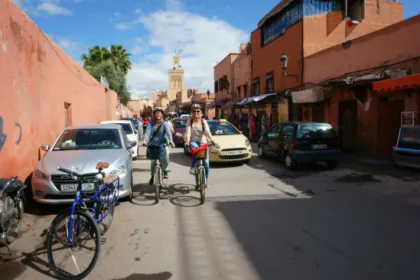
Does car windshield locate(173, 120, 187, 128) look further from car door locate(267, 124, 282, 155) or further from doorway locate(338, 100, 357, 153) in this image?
doorway locate(338, 100, 357, 153)

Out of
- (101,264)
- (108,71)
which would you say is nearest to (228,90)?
(108,71)

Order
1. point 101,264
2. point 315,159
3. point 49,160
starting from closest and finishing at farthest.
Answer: point 101,264 → point 49,160 → point 315,159

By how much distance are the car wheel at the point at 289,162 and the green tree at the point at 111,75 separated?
2492cm

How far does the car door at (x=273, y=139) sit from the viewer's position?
10.9 m

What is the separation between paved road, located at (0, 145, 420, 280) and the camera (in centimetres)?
349

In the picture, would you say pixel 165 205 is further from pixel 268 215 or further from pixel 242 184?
pixel 242 184

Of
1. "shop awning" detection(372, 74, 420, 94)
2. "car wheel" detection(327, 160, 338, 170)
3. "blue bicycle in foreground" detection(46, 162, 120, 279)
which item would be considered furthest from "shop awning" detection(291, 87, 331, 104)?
"blue bicycle in foreground" detection(46, 162, 120, 279)

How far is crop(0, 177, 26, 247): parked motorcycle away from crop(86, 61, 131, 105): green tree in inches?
1087

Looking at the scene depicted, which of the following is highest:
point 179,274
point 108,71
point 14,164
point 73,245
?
point 108,71

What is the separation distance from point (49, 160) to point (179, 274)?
3.61 metres

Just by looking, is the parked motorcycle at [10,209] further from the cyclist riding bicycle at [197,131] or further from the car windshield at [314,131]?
the car windshield at [314,131]

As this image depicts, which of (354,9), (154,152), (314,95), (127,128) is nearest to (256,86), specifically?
(354,9)

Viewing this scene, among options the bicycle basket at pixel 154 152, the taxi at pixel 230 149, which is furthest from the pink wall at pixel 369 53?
the bicycle basket at pixel 154 152

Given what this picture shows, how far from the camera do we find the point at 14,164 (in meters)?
6.11
